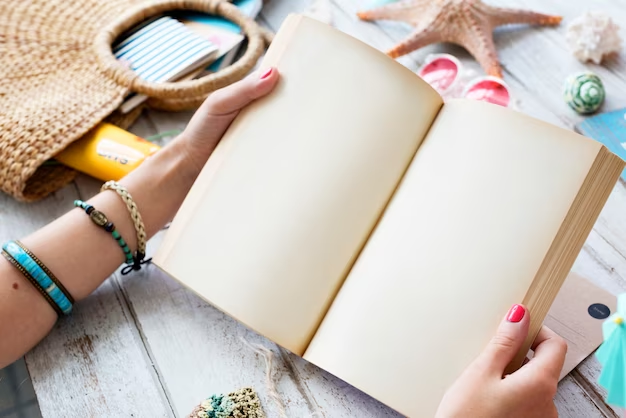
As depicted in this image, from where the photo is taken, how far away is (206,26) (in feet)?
3.09

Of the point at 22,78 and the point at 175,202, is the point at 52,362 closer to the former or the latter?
the point at 175,202

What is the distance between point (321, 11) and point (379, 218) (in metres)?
0.50

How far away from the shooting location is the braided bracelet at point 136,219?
70cm

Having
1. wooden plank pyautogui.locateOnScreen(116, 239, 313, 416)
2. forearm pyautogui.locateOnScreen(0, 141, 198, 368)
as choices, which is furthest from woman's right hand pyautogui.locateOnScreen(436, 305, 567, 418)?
forearm pyautogui.locateOnScreen(0, 141, 198, 368)

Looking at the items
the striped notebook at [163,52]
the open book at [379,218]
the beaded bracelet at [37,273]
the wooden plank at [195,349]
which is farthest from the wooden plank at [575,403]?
the striped notebook at [163,52]

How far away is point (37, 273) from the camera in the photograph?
64 cm

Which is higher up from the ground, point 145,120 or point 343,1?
point 343,1

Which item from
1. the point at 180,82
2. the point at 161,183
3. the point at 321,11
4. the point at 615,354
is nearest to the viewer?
the point at 615,354

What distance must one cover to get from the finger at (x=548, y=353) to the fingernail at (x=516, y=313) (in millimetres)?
46

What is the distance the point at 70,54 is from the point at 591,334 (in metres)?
0.75

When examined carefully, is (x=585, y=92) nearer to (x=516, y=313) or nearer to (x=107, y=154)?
(x=516, y=313)

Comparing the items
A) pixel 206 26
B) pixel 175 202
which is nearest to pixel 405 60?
pixel 206 26

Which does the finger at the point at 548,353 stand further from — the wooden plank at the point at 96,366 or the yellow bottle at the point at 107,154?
the yellow bottle at the point at 107,154

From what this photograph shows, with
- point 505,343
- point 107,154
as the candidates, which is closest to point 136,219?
point 107,154
